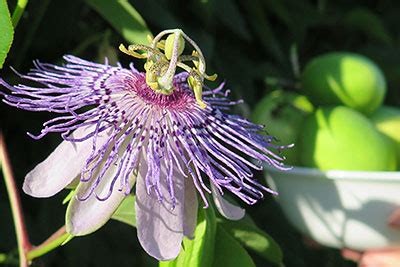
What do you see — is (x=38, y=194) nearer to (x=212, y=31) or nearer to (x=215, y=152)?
(x=215, y=152)

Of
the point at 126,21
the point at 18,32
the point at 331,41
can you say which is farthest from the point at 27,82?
the point at 331,41

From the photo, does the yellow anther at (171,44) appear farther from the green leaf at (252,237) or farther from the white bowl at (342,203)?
the white bowl at (342,203)

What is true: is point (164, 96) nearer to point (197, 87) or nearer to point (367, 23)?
point (197, 87)

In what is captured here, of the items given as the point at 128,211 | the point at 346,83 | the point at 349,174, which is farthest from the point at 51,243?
the point at 346,83

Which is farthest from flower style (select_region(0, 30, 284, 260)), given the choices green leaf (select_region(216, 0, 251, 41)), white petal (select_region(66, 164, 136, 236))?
green leaf (select_region(216, 0, 251, 41))

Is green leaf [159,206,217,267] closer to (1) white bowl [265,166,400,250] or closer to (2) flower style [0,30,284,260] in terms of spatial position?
(2) flower style [0,30,284,260]

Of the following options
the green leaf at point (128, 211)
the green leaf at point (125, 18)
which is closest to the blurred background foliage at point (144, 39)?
the green leaf at point (125, 18)
